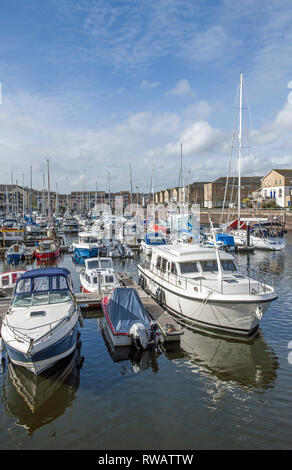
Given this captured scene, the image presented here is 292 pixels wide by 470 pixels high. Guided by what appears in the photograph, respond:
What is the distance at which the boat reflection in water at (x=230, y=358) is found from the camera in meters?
11.9

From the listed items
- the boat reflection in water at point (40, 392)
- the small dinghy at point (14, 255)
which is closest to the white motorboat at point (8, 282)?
the boat reflection in water at point (40, 392)

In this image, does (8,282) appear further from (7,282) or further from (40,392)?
(40,392)

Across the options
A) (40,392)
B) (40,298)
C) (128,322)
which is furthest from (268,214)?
(40,392)

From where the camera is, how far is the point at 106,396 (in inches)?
420

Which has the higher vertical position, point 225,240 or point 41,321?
point 225,240

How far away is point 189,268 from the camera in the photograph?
17578 mm

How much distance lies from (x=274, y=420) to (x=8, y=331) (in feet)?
29.3

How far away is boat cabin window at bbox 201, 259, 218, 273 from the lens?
1764 cm

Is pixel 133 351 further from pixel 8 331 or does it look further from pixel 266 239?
pixel 266 239

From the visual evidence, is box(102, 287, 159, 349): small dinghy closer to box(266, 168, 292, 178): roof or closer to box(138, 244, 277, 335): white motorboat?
box(138, 244, 277, 335): white motorboat

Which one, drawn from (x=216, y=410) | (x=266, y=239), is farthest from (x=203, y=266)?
(x=266, y=239)

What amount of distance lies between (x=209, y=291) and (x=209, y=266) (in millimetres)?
3154

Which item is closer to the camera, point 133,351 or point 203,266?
point 133,351

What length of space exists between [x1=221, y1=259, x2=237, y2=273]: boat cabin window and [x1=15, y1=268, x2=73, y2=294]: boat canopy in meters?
8.00
